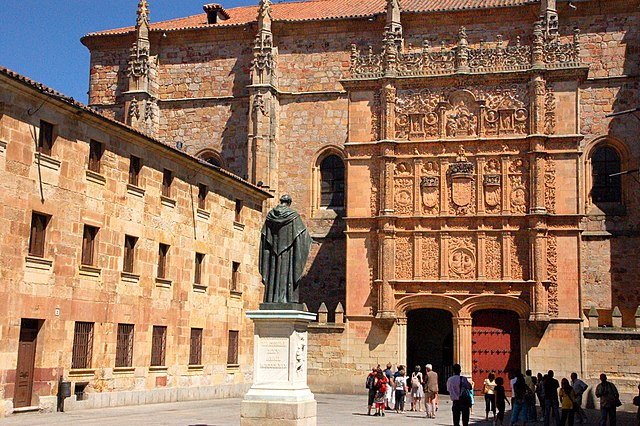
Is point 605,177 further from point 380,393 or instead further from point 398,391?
point 380,393

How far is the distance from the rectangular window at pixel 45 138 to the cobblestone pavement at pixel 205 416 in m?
6.98

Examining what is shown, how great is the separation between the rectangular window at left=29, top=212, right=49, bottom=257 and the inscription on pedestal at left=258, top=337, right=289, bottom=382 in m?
9.36

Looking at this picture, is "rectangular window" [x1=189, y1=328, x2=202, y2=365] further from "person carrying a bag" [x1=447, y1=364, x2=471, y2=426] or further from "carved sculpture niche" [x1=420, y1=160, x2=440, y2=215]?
"person carrying a bag" [x1=447, y1=364, x2=471, y2=426]

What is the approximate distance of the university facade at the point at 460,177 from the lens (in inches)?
1380

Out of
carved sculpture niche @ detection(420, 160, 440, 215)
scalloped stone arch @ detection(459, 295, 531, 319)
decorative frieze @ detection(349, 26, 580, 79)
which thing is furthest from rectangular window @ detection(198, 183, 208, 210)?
scalloped stone arch @ detection(459, 295, 531, 319)

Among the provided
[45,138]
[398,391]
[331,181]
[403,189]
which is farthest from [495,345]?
[45,138]

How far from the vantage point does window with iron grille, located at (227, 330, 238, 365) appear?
113 feet

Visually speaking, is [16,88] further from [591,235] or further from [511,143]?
[591,235]

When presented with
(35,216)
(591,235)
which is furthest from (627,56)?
(35,216)

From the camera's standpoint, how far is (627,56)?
136 ft

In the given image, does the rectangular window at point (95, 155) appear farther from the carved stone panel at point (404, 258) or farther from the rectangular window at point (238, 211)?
the carved stone panel at point (404, 258)

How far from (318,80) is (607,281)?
17338 millimetres

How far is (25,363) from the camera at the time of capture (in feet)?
73.9

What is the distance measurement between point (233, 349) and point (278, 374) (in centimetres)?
1924
